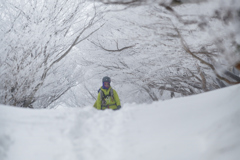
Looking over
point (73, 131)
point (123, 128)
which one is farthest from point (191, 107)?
point (73, 131)

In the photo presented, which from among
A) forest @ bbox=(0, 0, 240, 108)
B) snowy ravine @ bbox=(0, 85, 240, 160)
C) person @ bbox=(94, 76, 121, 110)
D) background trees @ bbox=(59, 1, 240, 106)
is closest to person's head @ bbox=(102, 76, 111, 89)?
person @ bbox=(94, 76, 121, 110)

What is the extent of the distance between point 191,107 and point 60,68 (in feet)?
24.0

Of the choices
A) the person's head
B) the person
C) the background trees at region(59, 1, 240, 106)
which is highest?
the background trees at region(59, 1, 240, 106)

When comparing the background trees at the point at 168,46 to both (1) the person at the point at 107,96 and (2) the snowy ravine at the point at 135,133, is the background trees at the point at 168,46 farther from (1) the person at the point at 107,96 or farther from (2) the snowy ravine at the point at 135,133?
(1) the person at the point at 107,96

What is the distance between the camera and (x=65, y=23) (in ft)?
18.5

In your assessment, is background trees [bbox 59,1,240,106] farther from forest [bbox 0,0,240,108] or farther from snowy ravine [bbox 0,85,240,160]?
snowy ravine [bbox 0,85,240,160]

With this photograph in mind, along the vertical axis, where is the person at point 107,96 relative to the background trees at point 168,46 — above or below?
below

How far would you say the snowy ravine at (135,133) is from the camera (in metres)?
1.72

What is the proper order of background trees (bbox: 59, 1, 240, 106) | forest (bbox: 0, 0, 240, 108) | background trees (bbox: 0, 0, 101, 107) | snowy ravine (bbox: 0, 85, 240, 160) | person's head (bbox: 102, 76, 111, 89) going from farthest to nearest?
background trees (bbox: 0, 0, 101, 107)
person's head (bbox: 102, 76, 111, 89)
forest (bbox: 0, 0, 240, 108)
background trees (bbox: 59, 1, 240, 106)
snowy ravine (bbox: 0, 85, 240, 160)

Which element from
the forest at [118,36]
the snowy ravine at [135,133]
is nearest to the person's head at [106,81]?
the forest at [118,36]

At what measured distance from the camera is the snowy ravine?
1.72 m

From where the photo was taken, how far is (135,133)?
2006 millimetres

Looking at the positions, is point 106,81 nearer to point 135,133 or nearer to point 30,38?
point 30,38

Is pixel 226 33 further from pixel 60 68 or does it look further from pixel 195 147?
pixel 60 68
